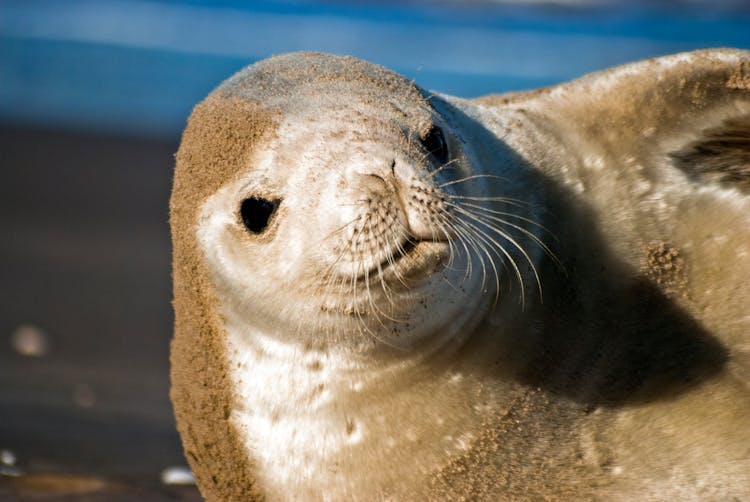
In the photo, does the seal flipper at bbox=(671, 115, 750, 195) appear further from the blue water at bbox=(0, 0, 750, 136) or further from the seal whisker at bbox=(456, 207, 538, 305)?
the blue water at bbox=(0, 0, 750, 136)

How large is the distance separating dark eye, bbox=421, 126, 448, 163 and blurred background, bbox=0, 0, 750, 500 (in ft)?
6.61

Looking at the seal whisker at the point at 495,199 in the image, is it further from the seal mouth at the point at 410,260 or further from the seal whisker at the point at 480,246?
the seal mouth at the point at 410,260

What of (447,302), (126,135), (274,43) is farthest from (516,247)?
(274,43)

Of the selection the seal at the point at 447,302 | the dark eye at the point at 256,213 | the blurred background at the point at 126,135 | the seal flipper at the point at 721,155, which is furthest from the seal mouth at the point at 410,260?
the blurred background at the point at 126,135

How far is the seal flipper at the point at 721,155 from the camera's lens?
11.9ft

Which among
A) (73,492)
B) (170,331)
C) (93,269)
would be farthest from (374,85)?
(93,269)

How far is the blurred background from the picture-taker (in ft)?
18.2

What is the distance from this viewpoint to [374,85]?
354cm

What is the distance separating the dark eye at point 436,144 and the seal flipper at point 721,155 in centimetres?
84

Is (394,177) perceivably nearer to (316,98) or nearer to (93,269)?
(316,98)

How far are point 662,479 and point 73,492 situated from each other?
95.2 inches

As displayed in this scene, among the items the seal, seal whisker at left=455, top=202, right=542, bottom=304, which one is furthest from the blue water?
seal whisker at left=455, top=202, right=542, bottom=304

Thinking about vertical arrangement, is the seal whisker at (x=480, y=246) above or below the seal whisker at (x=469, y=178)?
below

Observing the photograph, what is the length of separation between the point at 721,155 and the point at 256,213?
62.7 inches
